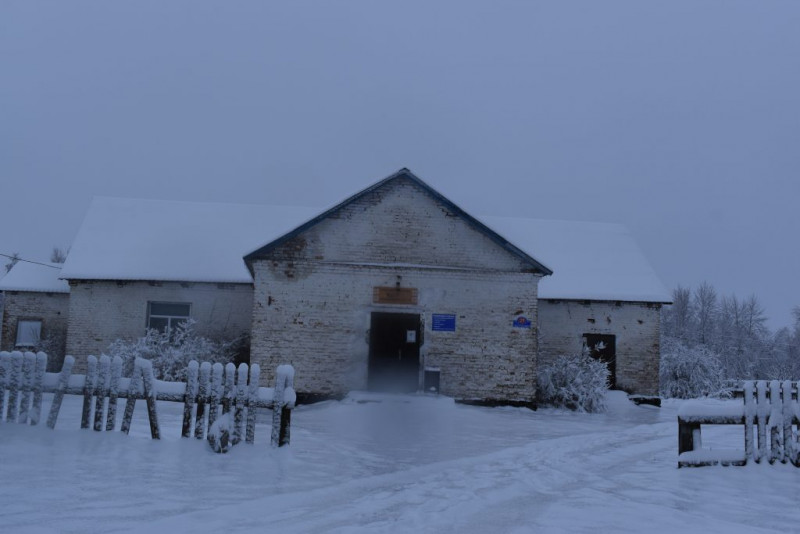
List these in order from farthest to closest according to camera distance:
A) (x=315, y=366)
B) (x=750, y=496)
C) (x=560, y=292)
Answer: (x=560, y=292)
(x=315, y=366)
(x=750, y=496)

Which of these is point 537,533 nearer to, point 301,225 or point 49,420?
point 49,420

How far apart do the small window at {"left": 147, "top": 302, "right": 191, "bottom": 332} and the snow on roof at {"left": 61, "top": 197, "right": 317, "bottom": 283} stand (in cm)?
97

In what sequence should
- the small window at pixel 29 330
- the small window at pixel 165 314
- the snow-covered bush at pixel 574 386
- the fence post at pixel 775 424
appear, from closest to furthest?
the fence post at pixel 775 424, the snow-covered bush at pixel 574 386, the small window at pixel 165 314, the small window at pixel 29 330

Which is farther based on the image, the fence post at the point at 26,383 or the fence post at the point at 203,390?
the fence post at the point at 26,383

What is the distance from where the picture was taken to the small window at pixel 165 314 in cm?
2167

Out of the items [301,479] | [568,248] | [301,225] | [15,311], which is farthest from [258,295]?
[568,248]

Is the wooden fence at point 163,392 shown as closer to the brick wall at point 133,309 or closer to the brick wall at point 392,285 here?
the brick wall at point 392,285

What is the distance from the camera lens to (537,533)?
5793mm

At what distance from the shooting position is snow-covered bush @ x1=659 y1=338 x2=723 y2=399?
26.5m

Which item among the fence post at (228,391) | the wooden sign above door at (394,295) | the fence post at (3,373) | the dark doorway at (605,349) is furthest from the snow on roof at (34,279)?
the dark doorway at (605,349)

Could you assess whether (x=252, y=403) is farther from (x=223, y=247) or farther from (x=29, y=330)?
(x=29, y=330)

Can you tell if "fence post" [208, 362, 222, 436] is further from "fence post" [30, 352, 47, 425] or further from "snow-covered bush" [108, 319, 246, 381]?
"snow-covered bush" [108, 319, 246, 381]

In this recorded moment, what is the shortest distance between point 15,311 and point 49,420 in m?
17.2

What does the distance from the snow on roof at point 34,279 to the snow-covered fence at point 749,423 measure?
21.2m
